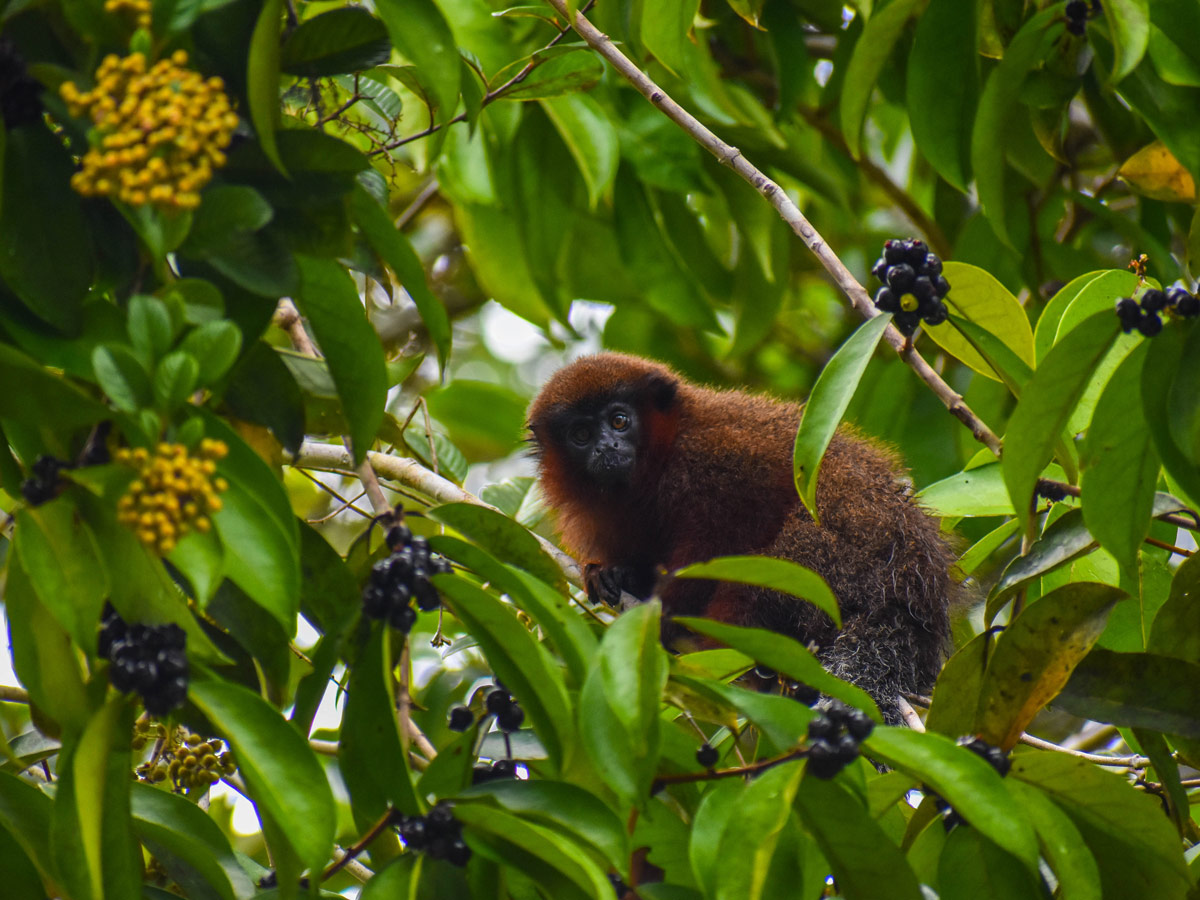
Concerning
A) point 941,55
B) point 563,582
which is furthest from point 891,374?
point 563,582

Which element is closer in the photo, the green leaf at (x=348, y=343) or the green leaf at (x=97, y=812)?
the green leaf at (x=97, y=812)

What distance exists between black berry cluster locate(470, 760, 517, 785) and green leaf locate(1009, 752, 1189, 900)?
73cm

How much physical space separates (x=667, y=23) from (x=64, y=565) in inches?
63.8

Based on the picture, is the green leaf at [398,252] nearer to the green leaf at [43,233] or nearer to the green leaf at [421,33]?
the green leaf at [421,33]

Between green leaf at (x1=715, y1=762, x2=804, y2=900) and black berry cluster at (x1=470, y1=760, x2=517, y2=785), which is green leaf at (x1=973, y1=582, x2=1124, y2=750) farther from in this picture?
black berry cluster at (x1=470, y1=760, x2=517, y2=785)

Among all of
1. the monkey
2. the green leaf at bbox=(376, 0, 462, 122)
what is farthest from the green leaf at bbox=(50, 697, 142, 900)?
the monkey

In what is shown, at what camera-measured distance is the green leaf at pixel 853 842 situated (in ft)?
5.01

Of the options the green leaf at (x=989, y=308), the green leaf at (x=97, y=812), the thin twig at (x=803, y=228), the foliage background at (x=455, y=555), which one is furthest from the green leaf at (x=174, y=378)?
the green leaf at (x=989, y=308)

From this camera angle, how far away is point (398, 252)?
1.72 metres

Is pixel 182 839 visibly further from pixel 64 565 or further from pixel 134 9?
pixel 134 9

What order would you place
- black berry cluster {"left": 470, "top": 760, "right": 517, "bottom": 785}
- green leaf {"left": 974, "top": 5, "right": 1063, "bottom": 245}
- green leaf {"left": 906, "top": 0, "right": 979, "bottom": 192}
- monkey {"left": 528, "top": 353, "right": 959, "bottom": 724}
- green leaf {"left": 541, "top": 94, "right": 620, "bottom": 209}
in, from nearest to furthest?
black berry cluster {"left": 470, "top": 760, "right": 517, "bottom": 785}
green leaf {"left": 974, "top": 5, "right": 1063, "bottom": 245}
green leaf {"left": 906, "top": 0, "right": 979, "bottom": 192}
green leaf {"left": 541, "top": 94, "right": 620, "bottom": 209}
monkey {"left": 528, "top": 353, "right": 959, "bottom": 724}

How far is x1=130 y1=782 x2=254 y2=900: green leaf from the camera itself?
65.9 inches

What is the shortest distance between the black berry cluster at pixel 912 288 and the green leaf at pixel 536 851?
1055 mm

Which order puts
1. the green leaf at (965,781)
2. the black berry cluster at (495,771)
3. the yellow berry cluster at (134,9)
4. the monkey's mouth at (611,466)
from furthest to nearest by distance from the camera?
1. the monkey's mouth at (611,466)
2. the black berry cluster at (495,771)
3. the green leaf at (965,781)
4. the yellow berry cluster at (134,9)
